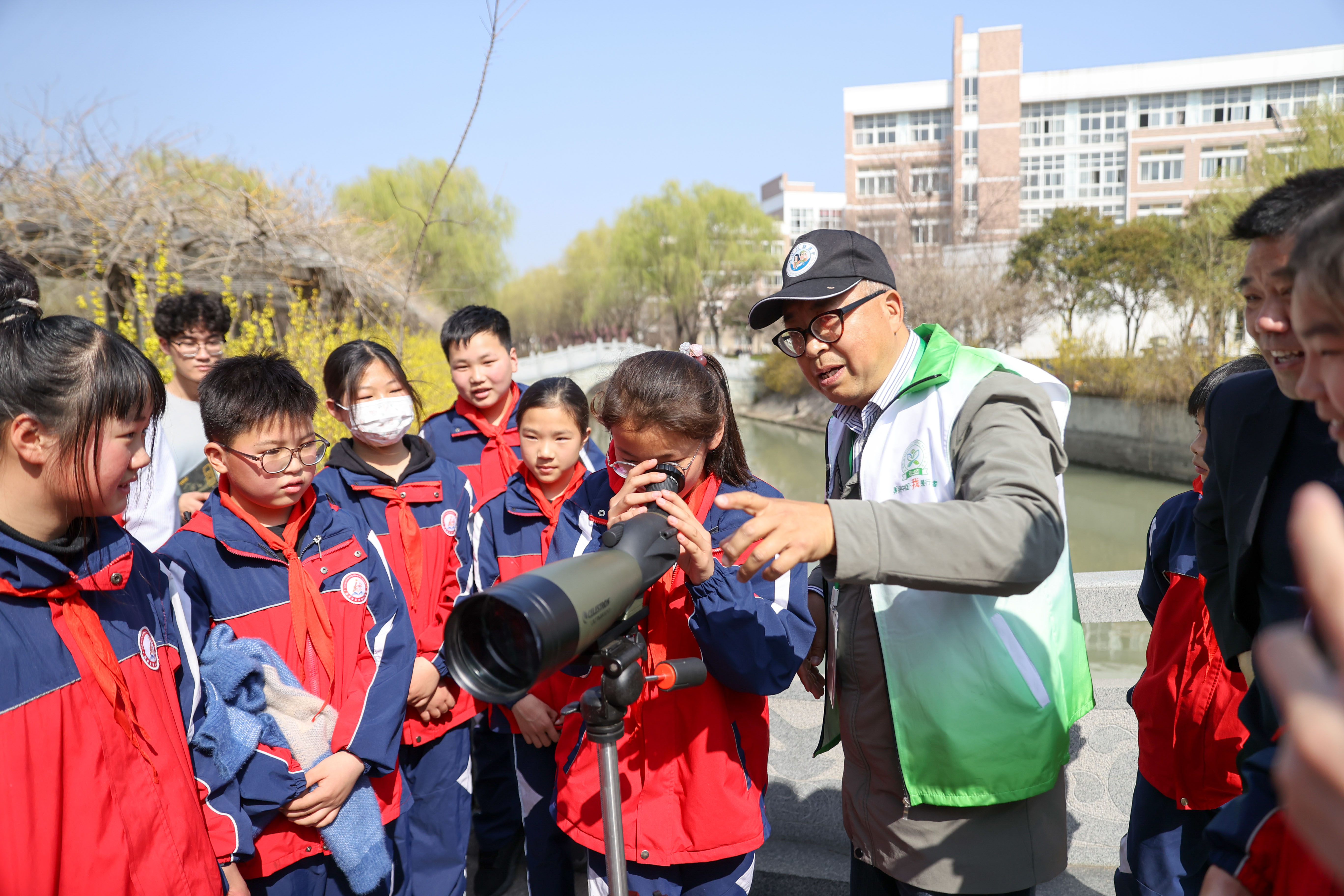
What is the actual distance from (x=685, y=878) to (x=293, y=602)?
1133 millimetres

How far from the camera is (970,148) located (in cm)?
4006

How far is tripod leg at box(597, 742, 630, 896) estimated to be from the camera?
52.3 inches

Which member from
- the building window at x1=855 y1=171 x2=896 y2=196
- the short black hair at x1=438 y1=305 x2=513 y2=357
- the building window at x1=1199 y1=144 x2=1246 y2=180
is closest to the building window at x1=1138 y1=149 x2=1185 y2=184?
the building window at x1=1199 y1=144 x2=1246 y2=180

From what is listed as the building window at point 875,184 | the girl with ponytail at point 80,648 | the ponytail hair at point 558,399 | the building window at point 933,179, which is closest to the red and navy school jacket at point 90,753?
the girl with ponytail at point 80,648

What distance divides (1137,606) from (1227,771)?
57.3 inches

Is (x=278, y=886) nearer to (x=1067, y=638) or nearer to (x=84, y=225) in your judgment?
(x=1067, y=638)

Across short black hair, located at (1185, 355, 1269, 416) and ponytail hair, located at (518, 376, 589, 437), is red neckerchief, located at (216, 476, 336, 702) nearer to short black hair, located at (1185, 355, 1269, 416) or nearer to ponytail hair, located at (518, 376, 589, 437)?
ponytail hair, located at (518, 376, 589, 437)

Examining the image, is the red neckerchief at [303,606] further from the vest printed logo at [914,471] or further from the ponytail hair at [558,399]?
the vest printed logo at [914,471]

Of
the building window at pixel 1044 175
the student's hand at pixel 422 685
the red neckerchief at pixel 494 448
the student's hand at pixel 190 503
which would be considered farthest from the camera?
the building window at pixel 1044 175

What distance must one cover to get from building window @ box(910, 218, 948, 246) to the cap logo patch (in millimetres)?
27223

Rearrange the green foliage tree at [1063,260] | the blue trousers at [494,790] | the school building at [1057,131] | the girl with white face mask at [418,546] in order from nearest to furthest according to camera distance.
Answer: the girl with white face mask at [418,546] → the blue trousers at [494,790] → the green foliage tree at [1063,260] → the school building at [1057,131]

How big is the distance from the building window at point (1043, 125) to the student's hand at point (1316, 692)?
45.2m

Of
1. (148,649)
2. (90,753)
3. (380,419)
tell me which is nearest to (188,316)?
(380,419)

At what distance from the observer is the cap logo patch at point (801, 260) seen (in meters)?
1.71
